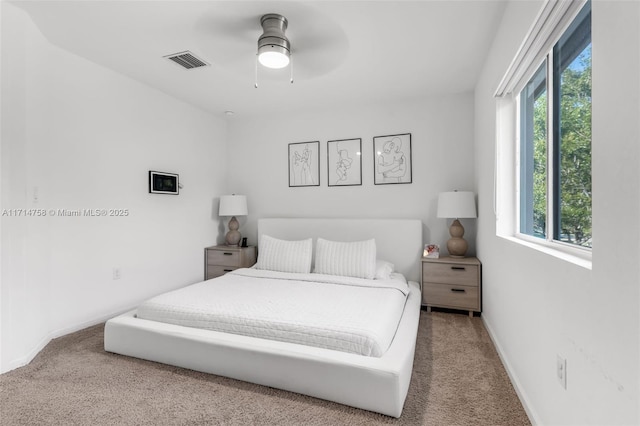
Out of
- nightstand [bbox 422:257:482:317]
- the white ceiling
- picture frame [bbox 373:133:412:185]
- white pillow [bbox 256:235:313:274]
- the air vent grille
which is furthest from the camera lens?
picture frame [bbox 373:133:412:185]

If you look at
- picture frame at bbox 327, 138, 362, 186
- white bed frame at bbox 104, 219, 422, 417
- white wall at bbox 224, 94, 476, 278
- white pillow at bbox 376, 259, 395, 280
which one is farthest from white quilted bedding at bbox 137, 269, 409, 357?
picture frame at bbox 327, 138, 362, 186

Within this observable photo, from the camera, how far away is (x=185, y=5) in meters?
1.97

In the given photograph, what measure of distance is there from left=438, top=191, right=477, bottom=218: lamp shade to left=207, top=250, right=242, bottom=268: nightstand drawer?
249 centimetres

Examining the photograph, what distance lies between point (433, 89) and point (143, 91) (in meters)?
3.09

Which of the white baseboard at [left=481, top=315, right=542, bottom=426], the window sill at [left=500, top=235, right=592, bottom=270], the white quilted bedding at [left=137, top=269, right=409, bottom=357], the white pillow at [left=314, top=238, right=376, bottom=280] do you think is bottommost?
the white baseboard at [left=481, top=315, right=542, bottom=426]

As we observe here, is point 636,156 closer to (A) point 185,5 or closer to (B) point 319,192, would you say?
(A) point 185,5

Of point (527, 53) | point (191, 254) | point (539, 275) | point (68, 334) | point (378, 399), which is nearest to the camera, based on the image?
point (539, 275)

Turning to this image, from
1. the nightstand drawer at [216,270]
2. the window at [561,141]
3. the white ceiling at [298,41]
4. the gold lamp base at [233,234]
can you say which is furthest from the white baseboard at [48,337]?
the window at [561,141]

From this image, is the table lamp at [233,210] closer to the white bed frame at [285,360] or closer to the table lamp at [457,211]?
the white bed frame at [285,360]

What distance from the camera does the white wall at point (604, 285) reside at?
81cm

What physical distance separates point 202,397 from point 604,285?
192 cm

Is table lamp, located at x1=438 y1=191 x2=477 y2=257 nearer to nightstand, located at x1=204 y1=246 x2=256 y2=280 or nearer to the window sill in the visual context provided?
the window sill

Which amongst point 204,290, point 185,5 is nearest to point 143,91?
point 185,5

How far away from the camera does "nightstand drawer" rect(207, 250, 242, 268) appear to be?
3.91m
